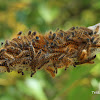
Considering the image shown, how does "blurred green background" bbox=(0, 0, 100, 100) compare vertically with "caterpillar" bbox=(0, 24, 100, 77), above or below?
above

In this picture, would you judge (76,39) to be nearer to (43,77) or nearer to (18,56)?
(18,56)

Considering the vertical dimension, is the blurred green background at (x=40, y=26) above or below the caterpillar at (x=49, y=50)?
above

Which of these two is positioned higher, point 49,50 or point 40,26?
point 40,26

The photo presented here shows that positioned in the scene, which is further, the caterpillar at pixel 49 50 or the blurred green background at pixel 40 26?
the blurred green background at pixel 40 26

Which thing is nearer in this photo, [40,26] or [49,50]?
[49,50]

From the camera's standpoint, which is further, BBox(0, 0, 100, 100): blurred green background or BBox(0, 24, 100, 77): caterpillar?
BBox(0, 0, 100, 100): blurred green background
